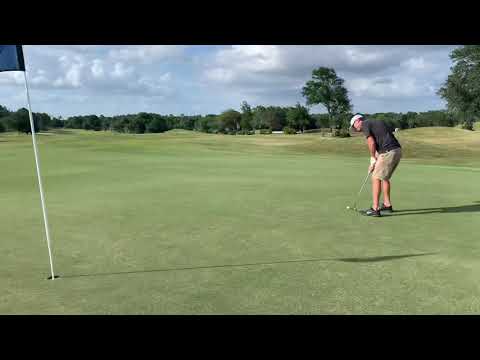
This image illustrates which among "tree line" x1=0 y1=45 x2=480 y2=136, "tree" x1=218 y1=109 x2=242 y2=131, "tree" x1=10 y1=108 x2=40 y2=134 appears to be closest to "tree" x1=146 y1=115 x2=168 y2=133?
"tree line" x1=0 y1=45 x2=480 y2=136

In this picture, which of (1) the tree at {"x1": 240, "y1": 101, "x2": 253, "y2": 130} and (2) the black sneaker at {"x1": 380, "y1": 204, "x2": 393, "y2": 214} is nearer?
(2) the black sneaker at {"x1": 380, "y1": 204, "x2": 393, "y2": 214}

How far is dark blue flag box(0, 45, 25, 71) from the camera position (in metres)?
4.94

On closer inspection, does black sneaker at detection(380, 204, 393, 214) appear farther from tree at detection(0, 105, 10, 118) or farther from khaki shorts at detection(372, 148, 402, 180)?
tree at detection(0, 105, 10, 118)

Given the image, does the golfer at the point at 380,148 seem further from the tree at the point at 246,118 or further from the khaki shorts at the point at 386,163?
the tree at the point at 246,118

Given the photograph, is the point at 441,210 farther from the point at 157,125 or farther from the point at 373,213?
the point at 157,125

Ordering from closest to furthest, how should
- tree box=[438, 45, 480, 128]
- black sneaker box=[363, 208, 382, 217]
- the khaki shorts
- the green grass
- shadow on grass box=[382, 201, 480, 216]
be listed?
the green grass
black sneaker box=[363, 208, 382, 217]
the khaki shorts
shadow on grass box=[382, 201, 480, 216]
tree box=[438, 45, 480, 128]

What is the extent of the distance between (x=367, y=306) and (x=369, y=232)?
350 centimetres

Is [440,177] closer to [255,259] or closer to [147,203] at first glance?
[147,203]

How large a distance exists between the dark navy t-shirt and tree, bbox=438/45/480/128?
4819cm
